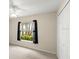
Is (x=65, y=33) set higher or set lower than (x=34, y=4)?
lower

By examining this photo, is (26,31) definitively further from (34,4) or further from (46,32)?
(34,4)

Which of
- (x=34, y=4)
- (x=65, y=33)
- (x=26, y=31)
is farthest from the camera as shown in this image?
(x=26, y=31)

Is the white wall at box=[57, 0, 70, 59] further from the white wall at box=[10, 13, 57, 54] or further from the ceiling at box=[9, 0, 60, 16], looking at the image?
the white wall at box=[10, 13, 57, 54]

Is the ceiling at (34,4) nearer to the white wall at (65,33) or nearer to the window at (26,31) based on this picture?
the white wall at (65,33)

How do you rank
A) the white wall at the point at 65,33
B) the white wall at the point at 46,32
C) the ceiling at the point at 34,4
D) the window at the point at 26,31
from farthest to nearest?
the window at the point at 26,31, the white wall at the point at 46,32, the ceiling at the point at 34,4, the white wall at the point at 65,33

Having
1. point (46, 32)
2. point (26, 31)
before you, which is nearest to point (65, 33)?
point (46, 32)

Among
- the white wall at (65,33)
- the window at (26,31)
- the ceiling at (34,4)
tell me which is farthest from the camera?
the window at (26,31)

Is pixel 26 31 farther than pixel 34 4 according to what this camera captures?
Yes

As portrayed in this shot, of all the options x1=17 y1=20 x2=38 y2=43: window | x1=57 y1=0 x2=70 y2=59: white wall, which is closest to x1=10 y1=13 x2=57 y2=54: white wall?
x1=17 y1=20 x2=38 y2=43: window

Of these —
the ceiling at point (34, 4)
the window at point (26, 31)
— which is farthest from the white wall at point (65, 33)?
the window at point (26, 31)

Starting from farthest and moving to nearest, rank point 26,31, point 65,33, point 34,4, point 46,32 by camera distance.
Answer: point 26,31 → point 46,32 → point 34,4 → point 65,33

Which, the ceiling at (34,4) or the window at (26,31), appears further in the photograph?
the window at (26,31)
